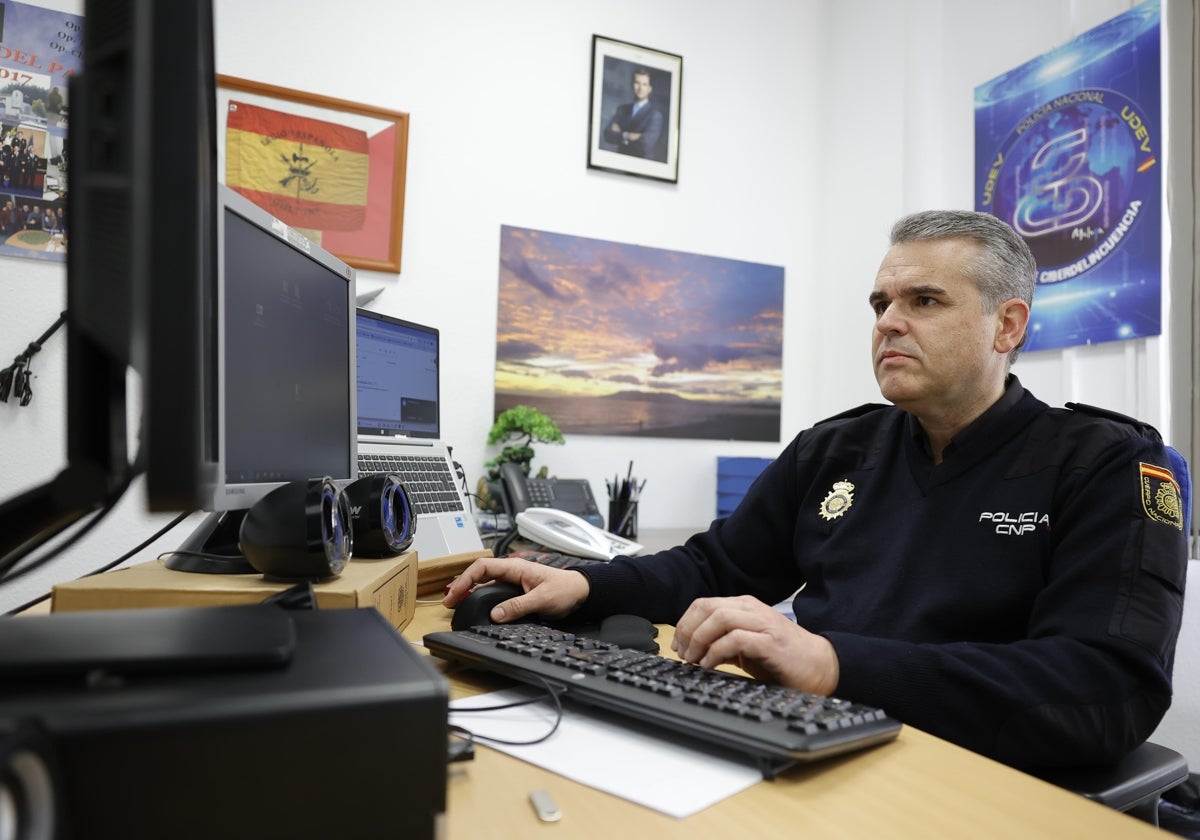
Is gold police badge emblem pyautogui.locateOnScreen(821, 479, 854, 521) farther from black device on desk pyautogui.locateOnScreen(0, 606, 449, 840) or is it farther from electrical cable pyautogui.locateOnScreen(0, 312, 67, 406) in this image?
electrical cable pyautogui.locateOnScreen(0, 312, 67, 406)

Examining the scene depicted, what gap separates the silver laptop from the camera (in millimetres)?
1426

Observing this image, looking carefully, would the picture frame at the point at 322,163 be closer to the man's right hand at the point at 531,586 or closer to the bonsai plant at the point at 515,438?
the bonsai plant at the point at 515,438

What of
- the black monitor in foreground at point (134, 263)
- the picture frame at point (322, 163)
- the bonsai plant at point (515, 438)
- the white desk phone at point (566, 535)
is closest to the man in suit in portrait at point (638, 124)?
the picture frame at point (322, 163)

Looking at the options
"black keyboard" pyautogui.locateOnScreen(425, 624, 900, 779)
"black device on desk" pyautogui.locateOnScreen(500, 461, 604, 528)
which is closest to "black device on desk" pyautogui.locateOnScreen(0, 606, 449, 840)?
"black keyboard" pyautogui.locateOnScreen(425, 624, 900, 779)

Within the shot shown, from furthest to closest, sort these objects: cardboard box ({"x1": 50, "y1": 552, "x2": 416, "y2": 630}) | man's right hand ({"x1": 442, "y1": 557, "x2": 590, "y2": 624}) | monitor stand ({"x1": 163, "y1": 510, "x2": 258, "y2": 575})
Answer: man's right hand ({"x1": 442, "y1": 557, "x2": 590, "y2": 624}), monitor stand ({"x1": 163, "y1": 510, "x2": 258, "y2": 575}), cardboard box ({"x1": 50, "y1": 552, "x2": 416, "y2": 630})

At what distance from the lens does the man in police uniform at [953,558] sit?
0.75 meters

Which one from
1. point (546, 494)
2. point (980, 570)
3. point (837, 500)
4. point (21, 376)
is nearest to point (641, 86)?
point (546, 494)

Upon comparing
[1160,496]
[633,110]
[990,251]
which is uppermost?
[633,110]

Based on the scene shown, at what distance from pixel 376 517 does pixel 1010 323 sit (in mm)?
1014

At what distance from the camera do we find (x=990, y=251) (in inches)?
48.8

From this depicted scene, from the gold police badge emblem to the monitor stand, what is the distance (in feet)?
2.83

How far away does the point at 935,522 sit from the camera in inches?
44.7

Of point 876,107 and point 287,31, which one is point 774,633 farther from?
point 876,107

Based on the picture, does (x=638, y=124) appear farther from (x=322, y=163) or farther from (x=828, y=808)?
(x=828, y=808)
